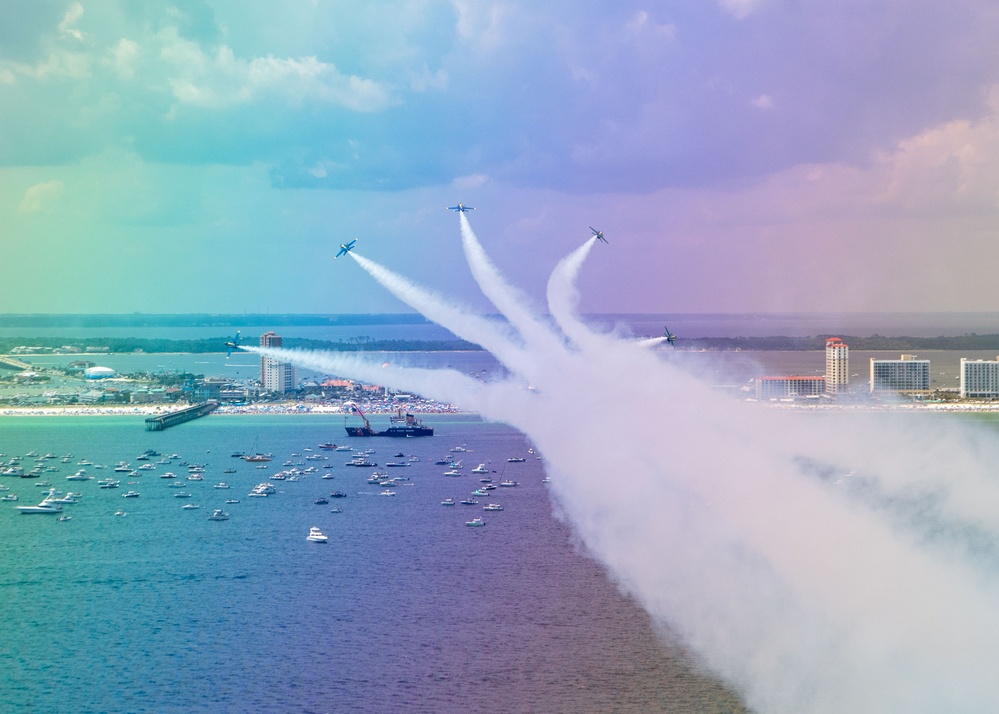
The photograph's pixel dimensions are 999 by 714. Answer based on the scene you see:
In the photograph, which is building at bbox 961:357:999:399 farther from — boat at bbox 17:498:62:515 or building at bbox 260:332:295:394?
boat at bbox 17:498:62:515

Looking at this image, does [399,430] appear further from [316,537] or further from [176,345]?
[176,345]

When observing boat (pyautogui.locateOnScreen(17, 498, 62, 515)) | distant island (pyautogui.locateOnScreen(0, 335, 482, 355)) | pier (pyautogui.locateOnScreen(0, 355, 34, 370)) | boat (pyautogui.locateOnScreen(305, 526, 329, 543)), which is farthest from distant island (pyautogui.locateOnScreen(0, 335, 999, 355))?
boat (pyautogui.locateOnScreen(305, 526, 329, 543))

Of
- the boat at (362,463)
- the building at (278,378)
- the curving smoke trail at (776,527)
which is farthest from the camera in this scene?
the building at (278,378)

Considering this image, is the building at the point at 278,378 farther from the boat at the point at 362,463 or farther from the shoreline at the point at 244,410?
the boat at the point at 362,463

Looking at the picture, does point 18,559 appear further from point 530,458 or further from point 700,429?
point 530,458

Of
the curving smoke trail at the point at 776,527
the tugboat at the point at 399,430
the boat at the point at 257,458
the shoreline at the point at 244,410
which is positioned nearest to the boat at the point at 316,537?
the curving smoke trail at the point at 776,527

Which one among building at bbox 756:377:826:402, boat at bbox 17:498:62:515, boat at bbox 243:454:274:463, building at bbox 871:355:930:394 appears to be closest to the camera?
boat at bbox 17:498:62:515
